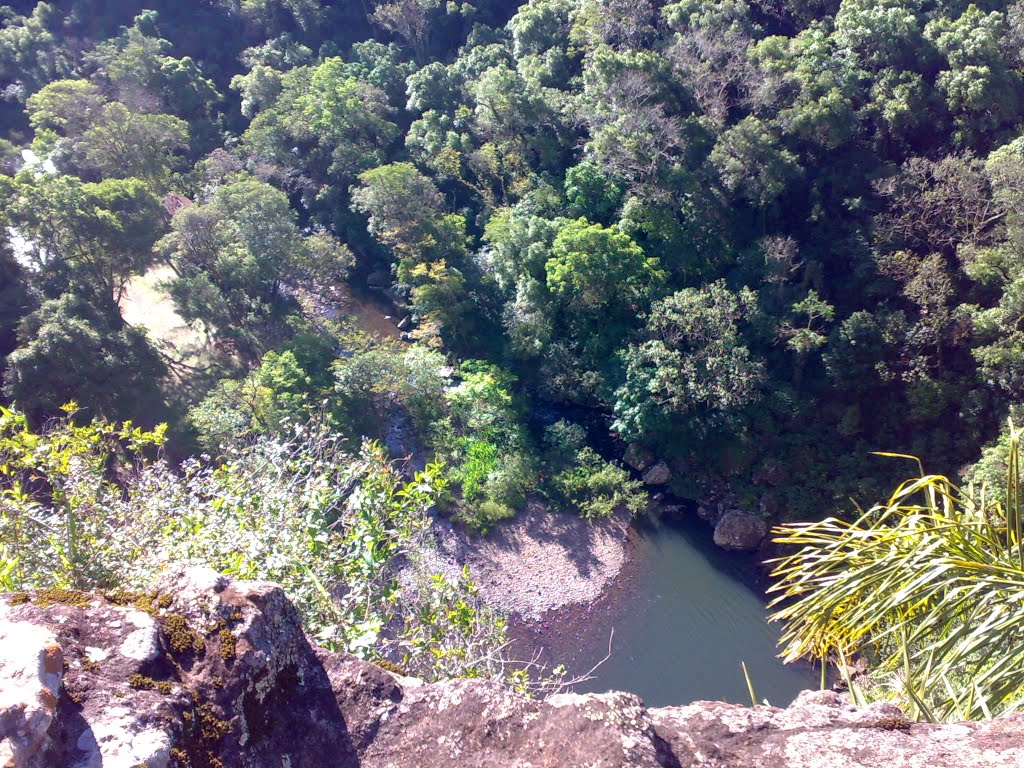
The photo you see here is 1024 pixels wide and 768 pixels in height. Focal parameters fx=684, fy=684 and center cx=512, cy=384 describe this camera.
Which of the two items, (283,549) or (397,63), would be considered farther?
(397,63)

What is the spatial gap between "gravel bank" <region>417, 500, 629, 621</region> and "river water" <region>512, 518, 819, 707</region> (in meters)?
0.41

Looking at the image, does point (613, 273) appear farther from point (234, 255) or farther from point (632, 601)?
point (234, 255)

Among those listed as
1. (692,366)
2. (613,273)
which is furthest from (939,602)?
(613,273)

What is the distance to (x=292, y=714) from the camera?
286 centimetres

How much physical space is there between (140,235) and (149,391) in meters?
4.73

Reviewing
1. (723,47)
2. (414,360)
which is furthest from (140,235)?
(723,47)

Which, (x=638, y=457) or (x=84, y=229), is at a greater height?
(x=84, y=229)

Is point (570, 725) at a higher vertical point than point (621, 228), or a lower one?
lower

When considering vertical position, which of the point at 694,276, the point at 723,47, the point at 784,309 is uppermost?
the point at 723,47

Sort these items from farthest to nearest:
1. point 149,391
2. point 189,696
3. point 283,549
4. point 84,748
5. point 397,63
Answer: point 397,63 → point 149,391 → point 283,549 → point 189,696 → point 84,748

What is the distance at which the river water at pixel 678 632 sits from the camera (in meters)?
13.8

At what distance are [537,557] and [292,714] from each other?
13704mm

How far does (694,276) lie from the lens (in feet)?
58.5

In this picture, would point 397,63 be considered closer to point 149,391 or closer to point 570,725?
point 149,391
